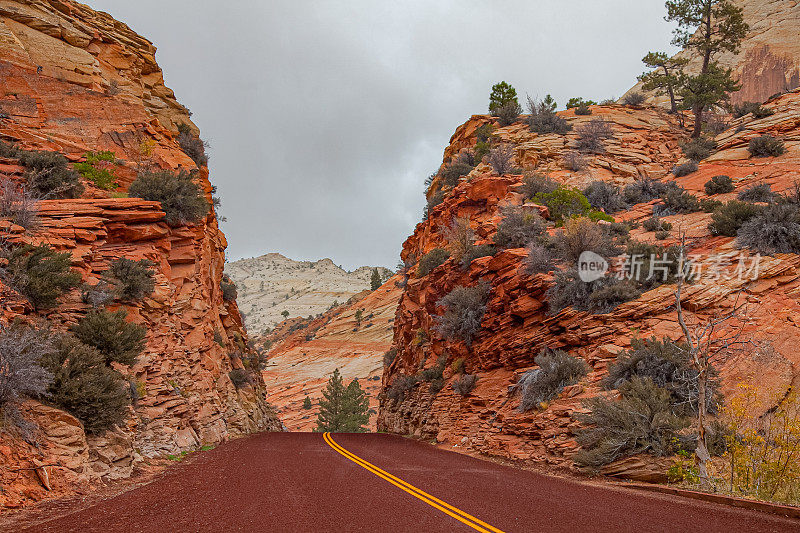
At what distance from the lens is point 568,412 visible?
1203 centimetres

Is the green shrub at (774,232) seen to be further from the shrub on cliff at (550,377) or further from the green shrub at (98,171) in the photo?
the green shrub at (98,171)

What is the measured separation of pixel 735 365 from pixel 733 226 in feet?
21.5

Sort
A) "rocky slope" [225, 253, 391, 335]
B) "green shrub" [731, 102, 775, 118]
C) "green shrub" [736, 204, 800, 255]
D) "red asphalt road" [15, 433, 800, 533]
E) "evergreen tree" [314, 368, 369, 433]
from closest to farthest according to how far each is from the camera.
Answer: "red asphalt road" [15, 433, 800, 533]
"green shrub" [736, 204, 800, 255]
"green shrub" [731, 102, 775, 118]
"evergreen tree" [314, 368, 369, 433]
"rocky slope" [225, 253, 391, 335]

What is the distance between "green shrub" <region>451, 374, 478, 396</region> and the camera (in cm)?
1856

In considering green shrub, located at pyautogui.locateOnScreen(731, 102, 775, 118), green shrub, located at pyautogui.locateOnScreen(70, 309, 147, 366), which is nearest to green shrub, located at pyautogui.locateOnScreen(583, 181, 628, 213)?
green shrub, located at pyautogui.locateOnScreen(731, 102, 775, 118)

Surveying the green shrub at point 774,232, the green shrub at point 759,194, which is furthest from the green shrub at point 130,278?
the green shrub at point 759,194

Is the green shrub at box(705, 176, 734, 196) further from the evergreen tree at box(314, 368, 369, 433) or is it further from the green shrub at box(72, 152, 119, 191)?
the evergreen tree at box(314, 368, 369, 433)

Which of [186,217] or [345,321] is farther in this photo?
[345,321]

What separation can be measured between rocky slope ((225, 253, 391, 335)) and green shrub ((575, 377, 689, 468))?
3728 inches

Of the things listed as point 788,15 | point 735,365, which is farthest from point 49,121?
point 788,15

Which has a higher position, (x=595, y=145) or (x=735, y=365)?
(x=595, y=145)

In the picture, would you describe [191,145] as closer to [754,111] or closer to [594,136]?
[594,136]

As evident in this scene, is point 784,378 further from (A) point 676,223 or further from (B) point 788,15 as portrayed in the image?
(B) point 788,15

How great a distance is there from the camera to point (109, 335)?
11445 millimetres
